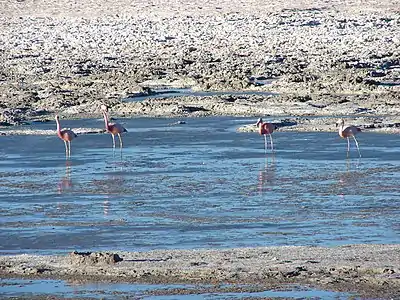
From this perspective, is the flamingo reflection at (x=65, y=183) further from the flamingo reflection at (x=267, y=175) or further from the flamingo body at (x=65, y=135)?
the flamingo reflection at (x=267, y=175)

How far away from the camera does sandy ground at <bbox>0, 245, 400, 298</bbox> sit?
9.09 meters

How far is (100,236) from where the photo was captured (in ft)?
37.3

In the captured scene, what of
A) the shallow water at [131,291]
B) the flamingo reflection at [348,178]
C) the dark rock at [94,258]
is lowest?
the flamingo reflection at [348,178]

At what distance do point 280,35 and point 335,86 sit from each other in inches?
473

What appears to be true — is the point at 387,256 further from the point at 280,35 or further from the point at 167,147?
the point at 280,35

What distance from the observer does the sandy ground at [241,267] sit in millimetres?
Result: 9094

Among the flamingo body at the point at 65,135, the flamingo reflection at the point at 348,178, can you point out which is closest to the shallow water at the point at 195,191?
the flamingo reflection at the point at 348,178

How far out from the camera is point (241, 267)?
31.2 ft

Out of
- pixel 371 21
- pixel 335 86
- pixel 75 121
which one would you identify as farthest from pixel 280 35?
pixel 75 121

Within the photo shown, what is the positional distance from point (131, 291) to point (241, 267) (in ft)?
3.49

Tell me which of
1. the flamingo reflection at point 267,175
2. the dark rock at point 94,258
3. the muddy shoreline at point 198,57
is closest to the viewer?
the dark rock at point 94,258

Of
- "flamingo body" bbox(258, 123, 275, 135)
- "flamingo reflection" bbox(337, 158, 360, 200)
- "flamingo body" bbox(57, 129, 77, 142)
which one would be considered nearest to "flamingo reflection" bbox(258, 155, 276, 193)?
"flamingo reflection" bbox(337, 158, 360, 200)

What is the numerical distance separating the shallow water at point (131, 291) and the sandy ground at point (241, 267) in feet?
0.43

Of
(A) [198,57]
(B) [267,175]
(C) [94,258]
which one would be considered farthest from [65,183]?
(A) [198,57]
